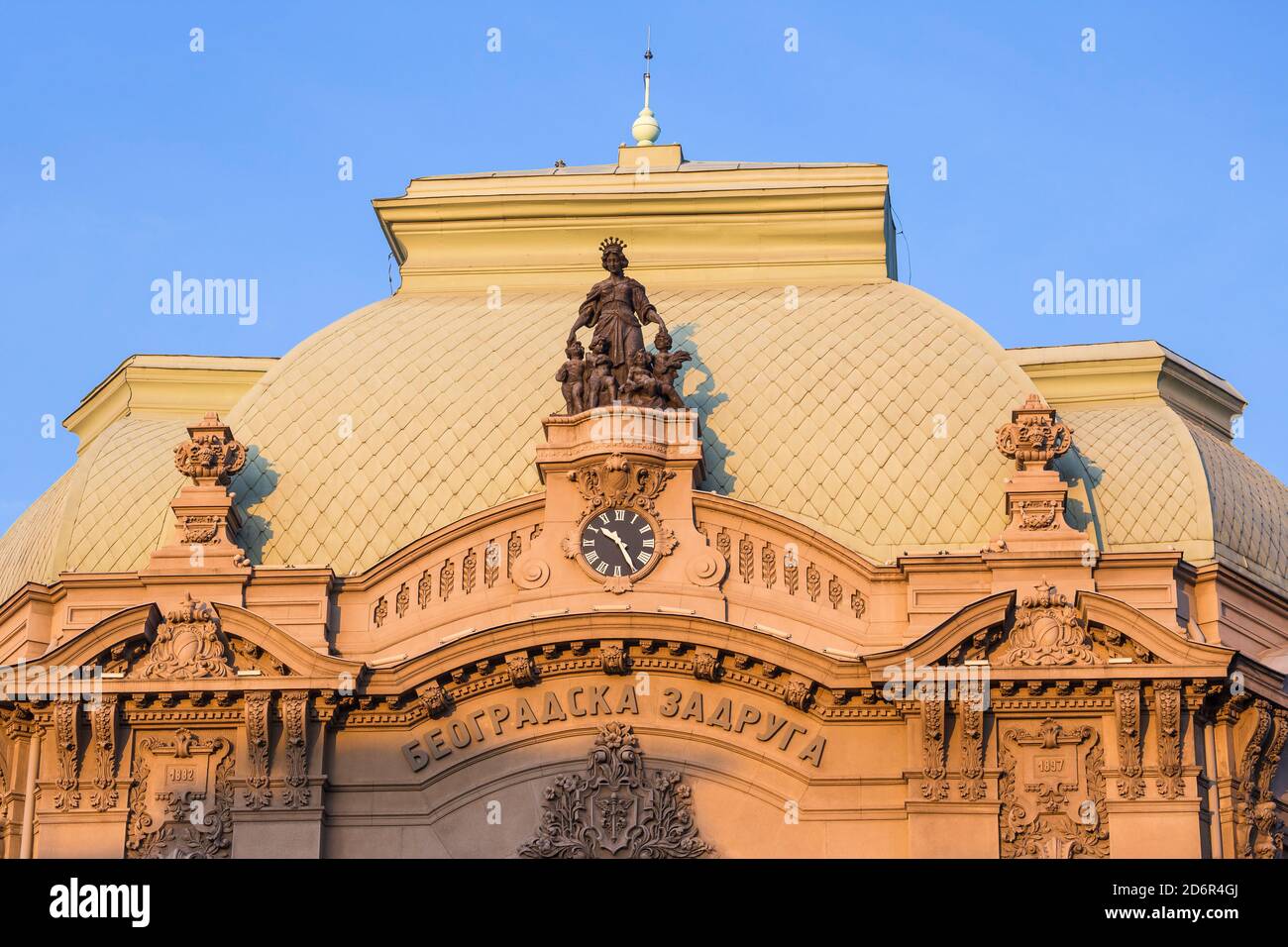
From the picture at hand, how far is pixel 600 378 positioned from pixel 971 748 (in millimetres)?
8016

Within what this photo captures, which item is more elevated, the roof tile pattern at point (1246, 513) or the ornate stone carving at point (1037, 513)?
the roof tile pattern at point (1246, 513)

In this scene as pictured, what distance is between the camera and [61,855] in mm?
44938

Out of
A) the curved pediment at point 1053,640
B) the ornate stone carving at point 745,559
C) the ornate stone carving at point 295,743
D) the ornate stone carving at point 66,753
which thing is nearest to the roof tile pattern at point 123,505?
the ornate stone carving at point 66,753

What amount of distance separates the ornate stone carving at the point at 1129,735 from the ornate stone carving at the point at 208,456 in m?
14.1

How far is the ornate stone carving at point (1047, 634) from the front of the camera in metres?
44.6

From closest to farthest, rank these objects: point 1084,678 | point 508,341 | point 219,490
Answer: point 1084,678, point 219,490, point 508,341

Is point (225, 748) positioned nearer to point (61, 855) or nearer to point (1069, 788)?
point (61, 855)

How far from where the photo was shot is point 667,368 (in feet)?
155

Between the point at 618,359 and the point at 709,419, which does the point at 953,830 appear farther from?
the point at 618,359

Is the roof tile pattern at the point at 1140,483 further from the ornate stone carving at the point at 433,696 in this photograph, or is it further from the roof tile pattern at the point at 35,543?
the roof tile pattern at the point at 35,543

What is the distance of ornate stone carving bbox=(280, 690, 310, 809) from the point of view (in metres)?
44.8
